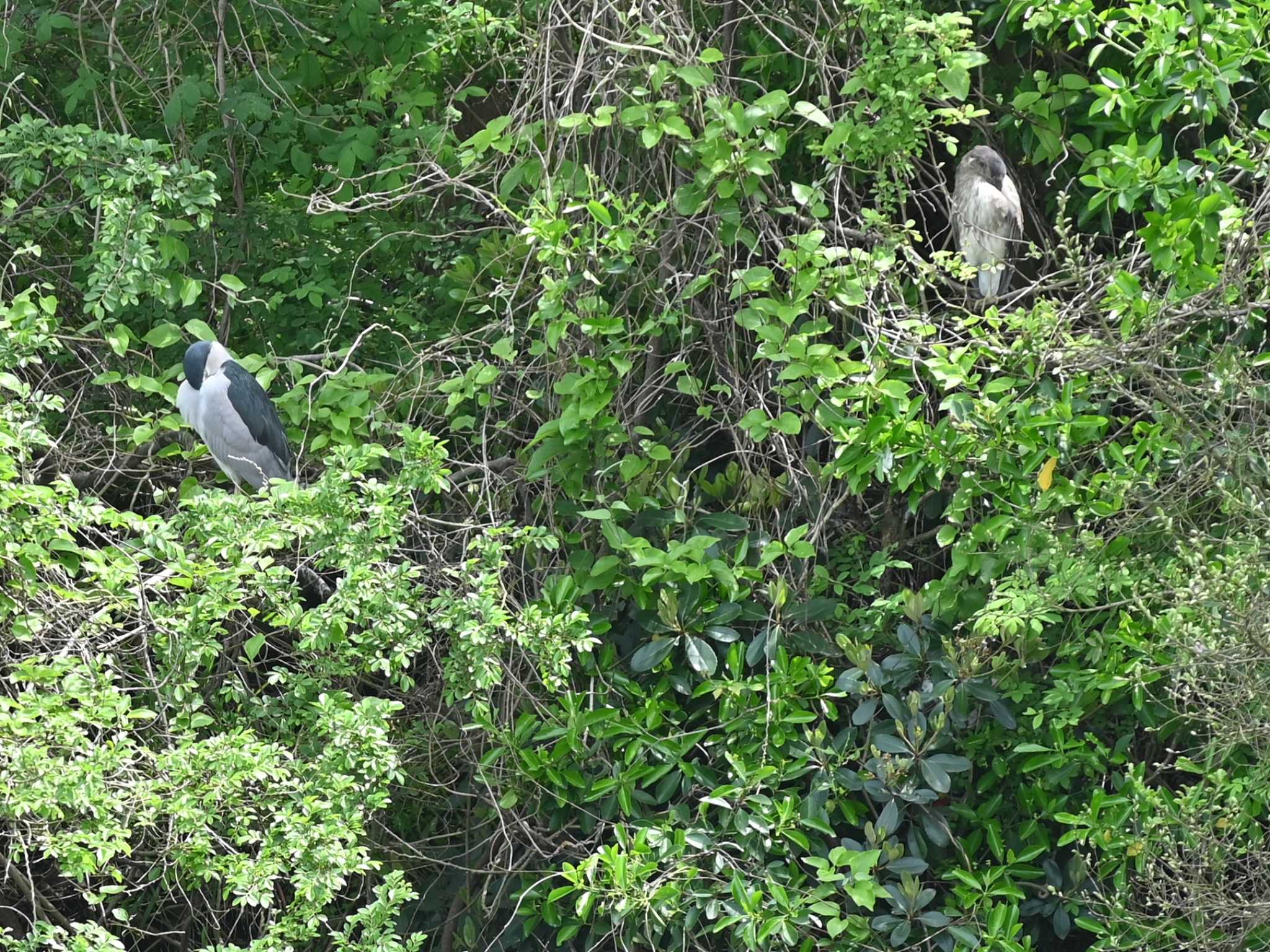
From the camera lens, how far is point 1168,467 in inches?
132

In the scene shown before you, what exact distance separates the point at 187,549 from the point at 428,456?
2.23 feet

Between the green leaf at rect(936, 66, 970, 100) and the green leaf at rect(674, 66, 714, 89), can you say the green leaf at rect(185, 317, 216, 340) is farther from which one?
the green leaf at rect(936, 66, 970, 100)

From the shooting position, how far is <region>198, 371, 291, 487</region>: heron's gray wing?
415 centimetres

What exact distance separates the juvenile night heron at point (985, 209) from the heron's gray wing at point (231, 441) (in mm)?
1954

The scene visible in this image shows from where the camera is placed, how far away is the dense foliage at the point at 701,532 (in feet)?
10.5

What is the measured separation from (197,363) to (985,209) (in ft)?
6.99

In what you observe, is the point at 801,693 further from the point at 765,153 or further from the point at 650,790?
the point at 765,153

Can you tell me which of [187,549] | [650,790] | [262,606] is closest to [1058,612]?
[650,790]

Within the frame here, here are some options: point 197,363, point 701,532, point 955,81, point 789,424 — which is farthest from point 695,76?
point 197,363

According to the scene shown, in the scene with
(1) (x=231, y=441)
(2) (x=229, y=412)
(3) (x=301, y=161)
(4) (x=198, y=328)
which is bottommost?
(1) (x=231, y=441)

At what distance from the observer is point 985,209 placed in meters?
3.90

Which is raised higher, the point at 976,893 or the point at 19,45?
the point at 19,45

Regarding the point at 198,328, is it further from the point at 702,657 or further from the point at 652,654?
the point at 702,657

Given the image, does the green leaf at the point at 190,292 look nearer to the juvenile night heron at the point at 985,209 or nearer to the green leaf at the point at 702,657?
the green leaf at the point at 702,657
